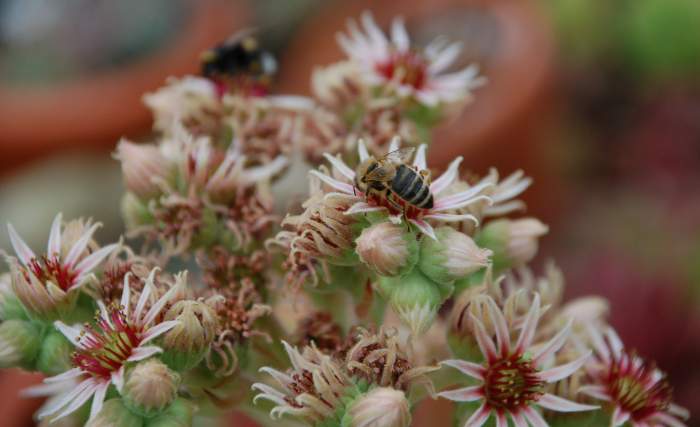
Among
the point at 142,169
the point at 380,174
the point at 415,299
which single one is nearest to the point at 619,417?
the point at 415,299

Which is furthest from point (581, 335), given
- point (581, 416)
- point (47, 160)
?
point (47, 160)

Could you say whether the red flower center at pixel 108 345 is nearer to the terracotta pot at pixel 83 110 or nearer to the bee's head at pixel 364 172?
the bee's head at pixel 364 172

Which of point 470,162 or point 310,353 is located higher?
point 470,162

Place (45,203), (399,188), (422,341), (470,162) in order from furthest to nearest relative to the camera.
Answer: (45,203)
(470,162)
(422,341)
(399,188)

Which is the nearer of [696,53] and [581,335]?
[581,335]

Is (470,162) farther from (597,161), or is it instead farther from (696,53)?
(696,53)

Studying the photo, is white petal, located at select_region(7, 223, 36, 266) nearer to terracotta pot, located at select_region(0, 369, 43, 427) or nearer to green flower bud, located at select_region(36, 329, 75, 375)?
green flower bud, located at select_region(36, 329, 75, 375)
